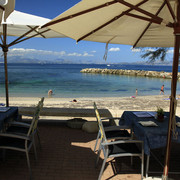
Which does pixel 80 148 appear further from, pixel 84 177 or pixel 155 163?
pixel 155 163

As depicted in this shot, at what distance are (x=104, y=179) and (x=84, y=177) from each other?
0.29 metres

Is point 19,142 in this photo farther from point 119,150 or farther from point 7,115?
point 119,150

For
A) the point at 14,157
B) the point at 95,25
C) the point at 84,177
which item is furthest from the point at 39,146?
the point at 95,25

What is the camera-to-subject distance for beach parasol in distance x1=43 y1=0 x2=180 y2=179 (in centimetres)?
212

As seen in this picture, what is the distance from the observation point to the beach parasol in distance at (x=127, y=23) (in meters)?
2.12

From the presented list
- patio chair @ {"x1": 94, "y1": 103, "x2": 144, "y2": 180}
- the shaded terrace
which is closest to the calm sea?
the shaded terrace

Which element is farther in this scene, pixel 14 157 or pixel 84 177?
pixel 14 157

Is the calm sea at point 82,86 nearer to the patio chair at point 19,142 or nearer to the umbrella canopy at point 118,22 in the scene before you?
the umbrella canopy at point 118,22

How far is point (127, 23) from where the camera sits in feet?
10.8

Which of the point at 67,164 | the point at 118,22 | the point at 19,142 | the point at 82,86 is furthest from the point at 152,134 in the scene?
the point at 82,86

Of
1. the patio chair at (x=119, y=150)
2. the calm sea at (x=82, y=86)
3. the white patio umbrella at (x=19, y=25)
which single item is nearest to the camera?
the patio chair at (x=119, y=150)

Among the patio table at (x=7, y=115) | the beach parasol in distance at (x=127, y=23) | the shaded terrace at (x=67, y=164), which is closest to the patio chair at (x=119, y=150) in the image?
the shaded terrace at (x=67, y=164)

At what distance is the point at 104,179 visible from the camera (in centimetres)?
280

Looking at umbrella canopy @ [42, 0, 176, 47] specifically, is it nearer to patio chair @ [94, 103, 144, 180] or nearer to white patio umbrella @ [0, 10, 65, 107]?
white patio umbrella @ [0, 10, 65, 107]
